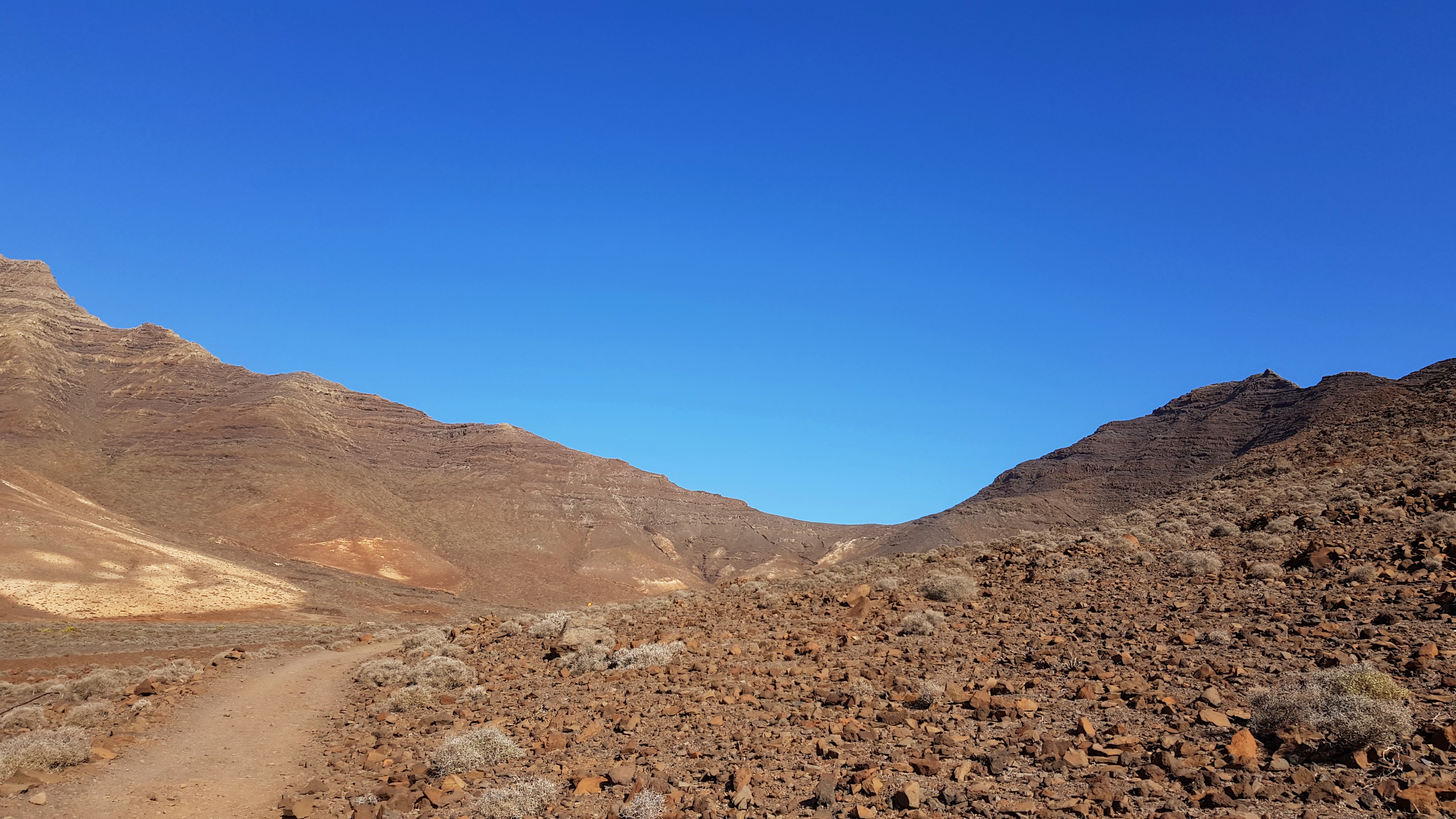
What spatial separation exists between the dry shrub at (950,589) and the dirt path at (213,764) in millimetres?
11401

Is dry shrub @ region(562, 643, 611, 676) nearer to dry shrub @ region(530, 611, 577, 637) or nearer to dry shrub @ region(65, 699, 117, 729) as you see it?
dry shrub @ region(530, 611, 577, 637)

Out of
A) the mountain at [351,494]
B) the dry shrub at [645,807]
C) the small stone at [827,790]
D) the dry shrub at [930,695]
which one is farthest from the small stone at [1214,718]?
the mountain at [351,494]

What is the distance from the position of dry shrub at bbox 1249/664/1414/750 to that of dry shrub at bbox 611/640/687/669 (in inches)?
343

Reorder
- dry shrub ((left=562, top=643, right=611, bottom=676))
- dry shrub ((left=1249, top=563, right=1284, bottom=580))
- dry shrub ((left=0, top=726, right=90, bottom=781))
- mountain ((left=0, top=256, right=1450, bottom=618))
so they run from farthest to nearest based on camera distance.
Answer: mountain ((left=0, top=256, right=1450, bottom=618)) → dry shrub ((left=562, top=643, right=611, bottom=676)) → dry shrub ((left=1249, top=563, right=1284, bottom=580)) → dry shrub ((left=0, top=726, right=90, bottom=781))

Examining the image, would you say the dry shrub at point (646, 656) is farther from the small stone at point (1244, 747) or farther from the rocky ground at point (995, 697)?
the small stone at point (1244, 747)

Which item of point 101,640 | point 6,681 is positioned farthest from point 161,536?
point 6,681

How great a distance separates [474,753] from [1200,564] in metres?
13.1

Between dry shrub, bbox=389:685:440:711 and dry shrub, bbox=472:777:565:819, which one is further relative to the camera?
dry shrub, bbox=389:685:440:711

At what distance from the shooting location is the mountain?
171 feet

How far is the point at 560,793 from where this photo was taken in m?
8.32

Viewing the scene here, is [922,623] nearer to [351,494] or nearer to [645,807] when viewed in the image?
[645,807]

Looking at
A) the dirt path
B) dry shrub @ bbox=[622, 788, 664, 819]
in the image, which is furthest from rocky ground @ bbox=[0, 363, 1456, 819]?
the dirt path

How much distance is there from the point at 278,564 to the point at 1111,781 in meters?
70.1

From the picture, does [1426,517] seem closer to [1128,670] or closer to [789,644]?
[1128,670]
